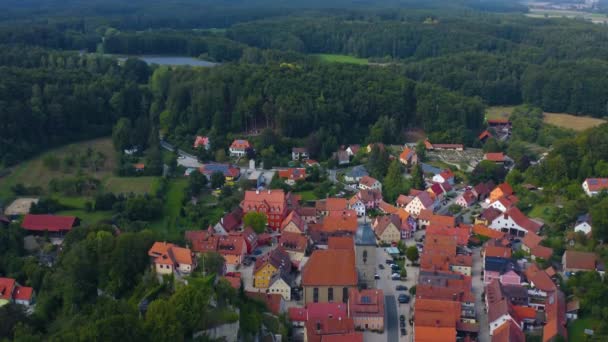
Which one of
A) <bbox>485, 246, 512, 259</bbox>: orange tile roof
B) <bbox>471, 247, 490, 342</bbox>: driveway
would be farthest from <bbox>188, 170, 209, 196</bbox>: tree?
<bbox>485, 246, 512, 259</bbox>: orange tile roof

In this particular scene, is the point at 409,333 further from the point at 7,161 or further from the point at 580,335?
the point at 7,161

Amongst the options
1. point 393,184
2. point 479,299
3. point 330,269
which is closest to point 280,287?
point 330,269

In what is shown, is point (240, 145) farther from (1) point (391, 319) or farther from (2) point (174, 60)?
(2) point (174, 60)

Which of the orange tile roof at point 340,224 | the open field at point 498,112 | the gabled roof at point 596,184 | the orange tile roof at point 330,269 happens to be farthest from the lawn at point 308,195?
the open field at point 498,112

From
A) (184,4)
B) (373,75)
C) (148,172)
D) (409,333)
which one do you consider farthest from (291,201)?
(184,4)

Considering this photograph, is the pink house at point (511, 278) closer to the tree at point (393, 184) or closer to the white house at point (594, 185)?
the white house at point (594, 185)

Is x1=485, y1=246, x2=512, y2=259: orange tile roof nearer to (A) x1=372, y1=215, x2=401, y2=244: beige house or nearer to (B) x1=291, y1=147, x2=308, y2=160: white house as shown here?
(A) x1=372, y1=215, x2=401, y2=244: beige house

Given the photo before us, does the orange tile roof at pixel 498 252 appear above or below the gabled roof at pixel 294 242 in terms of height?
above
